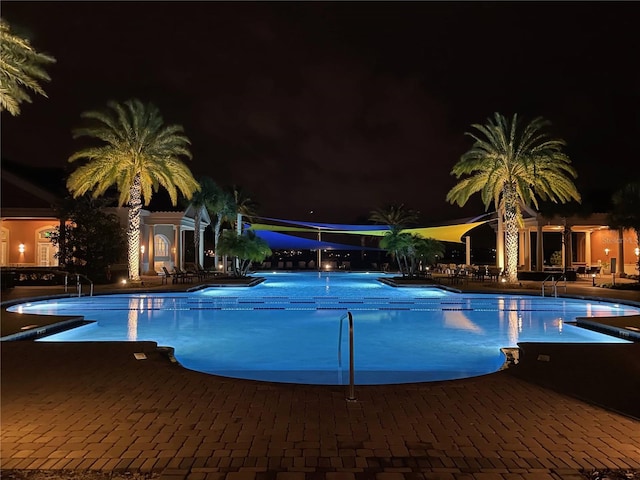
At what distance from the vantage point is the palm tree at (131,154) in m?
20.6

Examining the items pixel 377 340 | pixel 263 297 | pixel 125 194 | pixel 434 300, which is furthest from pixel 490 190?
pixel 125 194

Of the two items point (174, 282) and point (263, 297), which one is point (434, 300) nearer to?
point (263, 297)

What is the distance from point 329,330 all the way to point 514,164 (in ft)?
45.6

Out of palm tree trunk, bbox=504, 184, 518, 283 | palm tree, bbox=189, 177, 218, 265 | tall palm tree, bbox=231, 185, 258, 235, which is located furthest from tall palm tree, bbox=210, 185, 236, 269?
palm tree trunk, bbox=504, 184, 518, 283

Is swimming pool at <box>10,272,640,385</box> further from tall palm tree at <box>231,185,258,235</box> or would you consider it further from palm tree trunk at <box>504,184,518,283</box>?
tall palm tree at <box>231,185,258,235</box>

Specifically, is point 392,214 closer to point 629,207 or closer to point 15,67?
point 629,207

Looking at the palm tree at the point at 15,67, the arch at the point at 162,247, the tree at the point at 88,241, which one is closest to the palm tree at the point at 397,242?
the tree at the point at 88,241

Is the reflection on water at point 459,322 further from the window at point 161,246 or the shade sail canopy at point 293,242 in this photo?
the shade sail canopy at point 293,242

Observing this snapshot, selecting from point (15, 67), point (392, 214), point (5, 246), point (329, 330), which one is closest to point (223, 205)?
point (5, 246)

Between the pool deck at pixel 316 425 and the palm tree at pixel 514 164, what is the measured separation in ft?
53.9

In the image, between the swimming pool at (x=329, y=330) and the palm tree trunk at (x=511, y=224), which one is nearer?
the swimming pool at (x=329, y=330)

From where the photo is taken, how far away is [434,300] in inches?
704

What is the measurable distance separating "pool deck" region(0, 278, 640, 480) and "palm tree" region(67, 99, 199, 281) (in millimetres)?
16068

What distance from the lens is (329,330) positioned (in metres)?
11.4
